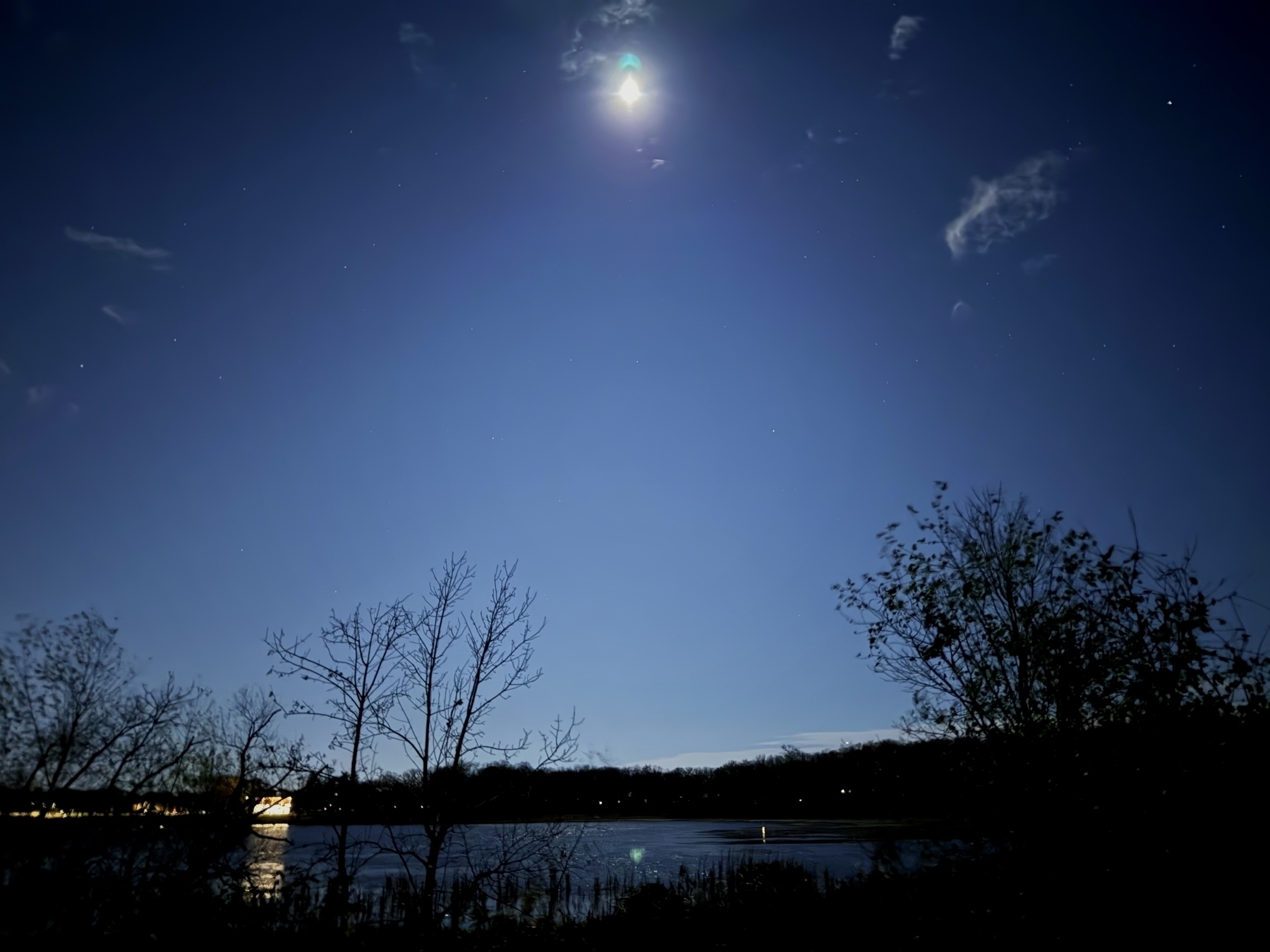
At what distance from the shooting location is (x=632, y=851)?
57406 mm

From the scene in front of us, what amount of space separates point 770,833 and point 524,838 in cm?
8150

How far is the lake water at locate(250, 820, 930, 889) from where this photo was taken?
10995 mm

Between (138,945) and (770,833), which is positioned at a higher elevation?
(138,945)

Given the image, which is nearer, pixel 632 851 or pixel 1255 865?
pixel 1255 865

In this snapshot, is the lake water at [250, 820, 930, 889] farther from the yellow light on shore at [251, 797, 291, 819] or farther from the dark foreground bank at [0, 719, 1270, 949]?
the dark foreground bank at [0, 719, 1270, 949]

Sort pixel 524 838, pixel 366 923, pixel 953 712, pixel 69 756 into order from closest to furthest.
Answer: pixel 69 756 < pixel 953 712 < pixel 366 923 < pixel 524 838

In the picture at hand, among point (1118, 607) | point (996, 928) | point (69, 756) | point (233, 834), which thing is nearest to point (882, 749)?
point (996, 928)

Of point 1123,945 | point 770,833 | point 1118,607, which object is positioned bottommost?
point 770,833

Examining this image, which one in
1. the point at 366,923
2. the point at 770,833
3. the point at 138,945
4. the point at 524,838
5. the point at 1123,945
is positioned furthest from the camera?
the point at 770,833

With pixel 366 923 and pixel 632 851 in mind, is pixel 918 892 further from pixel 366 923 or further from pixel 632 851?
pixel 632 851

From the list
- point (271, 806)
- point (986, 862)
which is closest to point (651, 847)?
point (271, 806)

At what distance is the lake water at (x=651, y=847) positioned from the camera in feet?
36.1

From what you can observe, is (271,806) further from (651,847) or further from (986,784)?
(651,847)

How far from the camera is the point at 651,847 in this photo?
2547 inches
